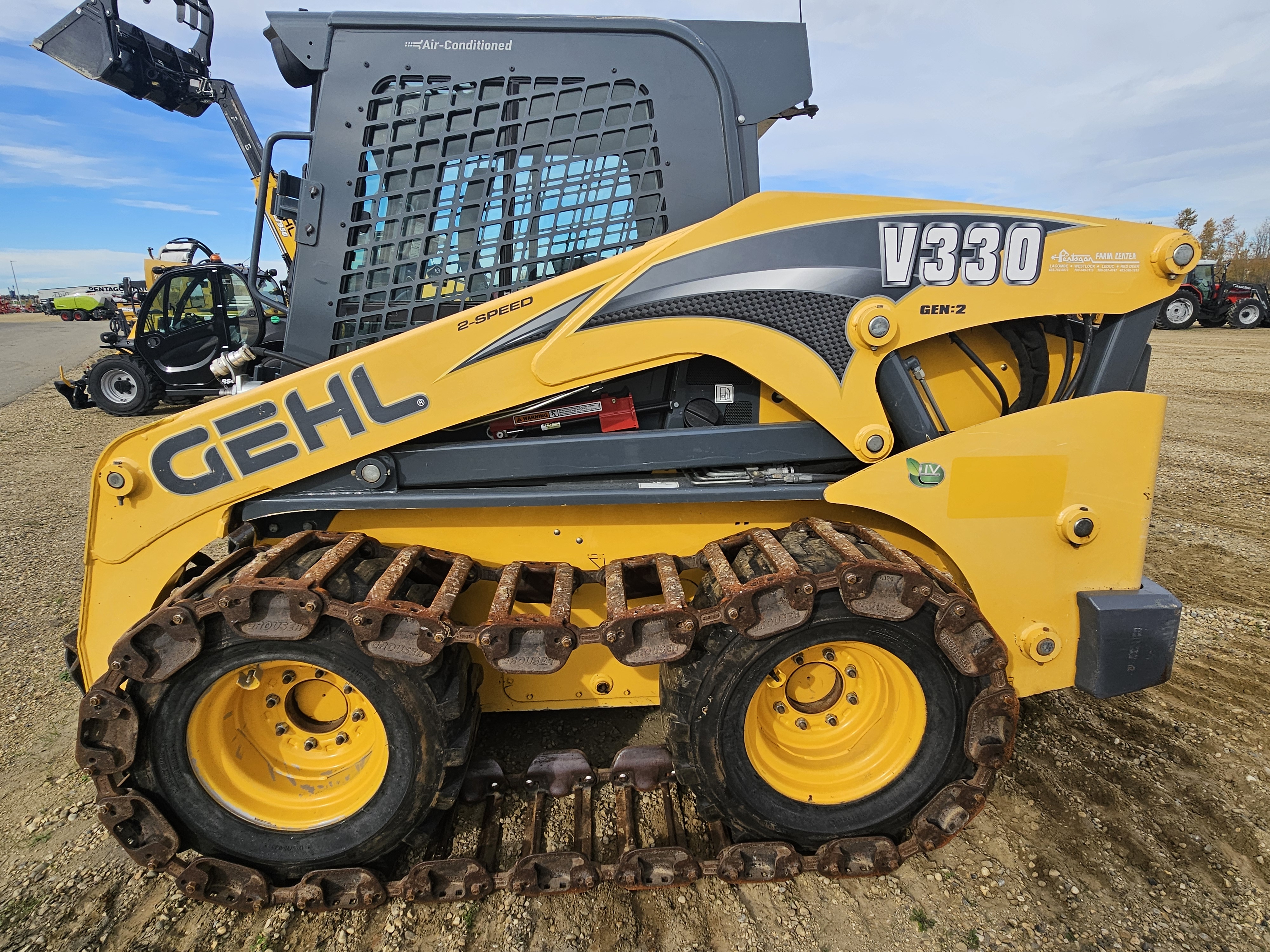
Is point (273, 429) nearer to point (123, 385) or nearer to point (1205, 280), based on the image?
point (123, 385)

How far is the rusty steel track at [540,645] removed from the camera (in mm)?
2174

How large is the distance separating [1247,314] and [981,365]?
27.0m

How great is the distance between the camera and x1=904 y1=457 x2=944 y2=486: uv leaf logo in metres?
2.41

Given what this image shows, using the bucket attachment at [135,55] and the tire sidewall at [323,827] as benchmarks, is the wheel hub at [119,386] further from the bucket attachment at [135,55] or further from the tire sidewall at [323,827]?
the tire sidewall at [323,827]

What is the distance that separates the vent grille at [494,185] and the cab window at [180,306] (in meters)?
10.6

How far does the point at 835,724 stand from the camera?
2646mm

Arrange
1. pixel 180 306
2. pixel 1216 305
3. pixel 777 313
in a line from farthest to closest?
pixel 1216 305 → pixel 180 306 → pixel 777 313

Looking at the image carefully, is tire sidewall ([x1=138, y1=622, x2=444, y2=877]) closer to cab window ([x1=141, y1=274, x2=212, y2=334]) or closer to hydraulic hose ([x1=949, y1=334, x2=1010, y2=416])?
hydraulic hose ([x1=949, y1=334, x2=1010, y2=416])

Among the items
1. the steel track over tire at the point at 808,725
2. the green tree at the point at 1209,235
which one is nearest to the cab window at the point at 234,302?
the steel track over tire at the point at 808,725

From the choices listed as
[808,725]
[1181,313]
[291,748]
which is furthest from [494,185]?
[1181,313]

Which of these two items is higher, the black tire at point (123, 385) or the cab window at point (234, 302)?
the cab window at point (234, 302)

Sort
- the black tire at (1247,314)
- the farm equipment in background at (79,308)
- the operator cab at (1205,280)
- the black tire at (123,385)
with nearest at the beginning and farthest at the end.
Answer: the black tire at (123,385) < the black tire at (1247,314) < the operator cab at (1205,280) < the farm equipment in background at (79,308)

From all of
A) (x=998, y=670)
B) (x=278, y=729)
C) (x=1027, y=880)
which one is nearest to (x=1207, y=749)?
(x=1027, y=880)

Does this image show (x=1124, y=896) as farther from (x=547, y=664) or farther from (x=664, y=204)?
(x=664, y=204)
